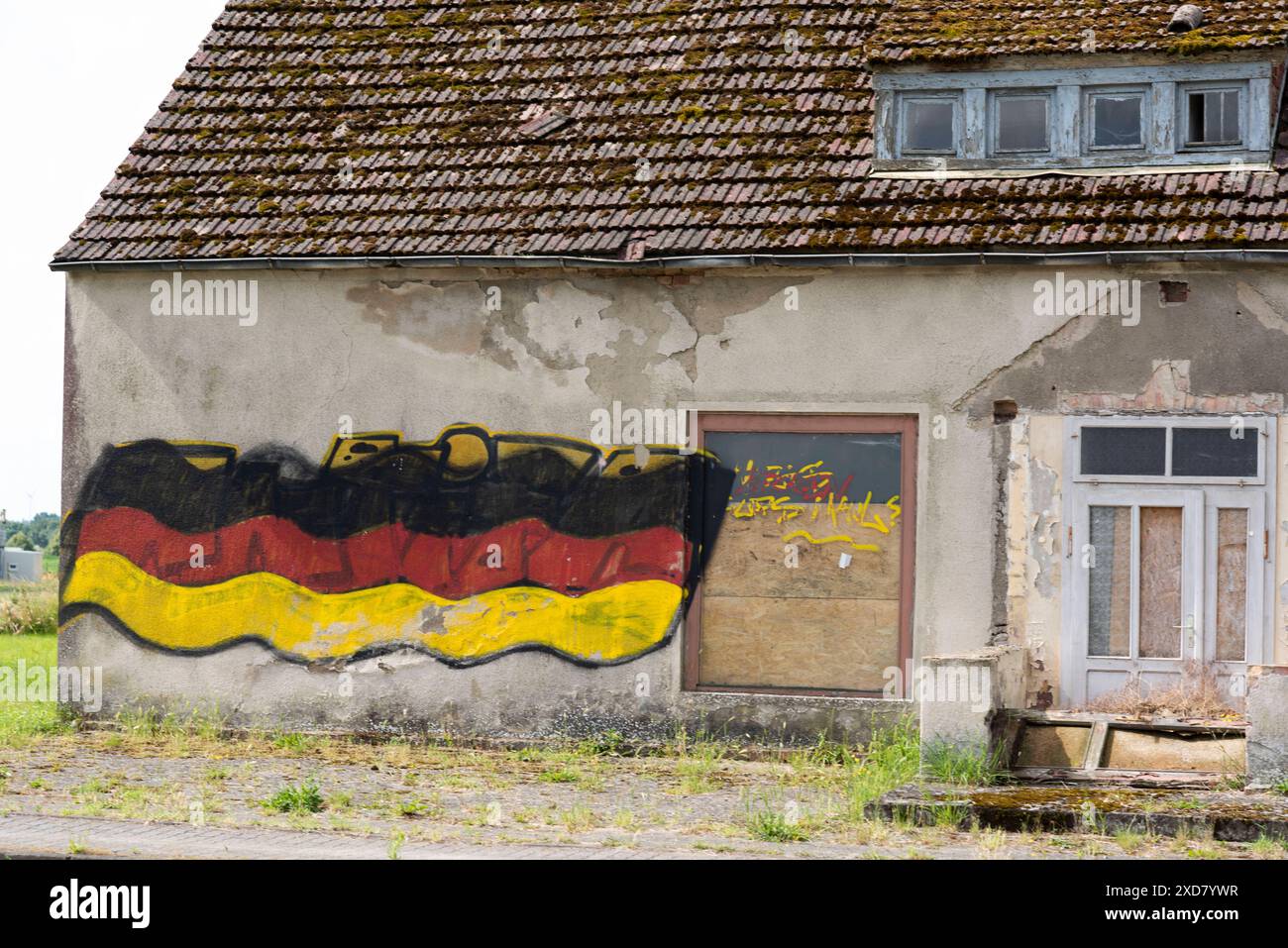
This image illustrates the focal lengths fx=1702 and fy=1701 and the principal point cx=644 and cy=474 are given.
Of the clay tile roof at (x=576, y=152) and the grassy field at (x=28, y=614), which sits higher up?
the clay tile roof at (x=576, y=152)

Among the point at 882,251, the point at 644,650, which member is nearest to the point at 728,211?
the point at 882,251

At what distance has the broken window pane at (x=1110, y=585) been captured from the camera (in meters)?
13.0

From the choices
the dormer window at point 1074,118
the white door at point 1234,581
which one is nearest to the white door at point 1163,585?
the white door at point 1234,581

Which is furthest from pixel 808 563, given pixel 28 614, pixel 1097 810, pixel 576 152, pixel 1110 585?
pixel 28 614

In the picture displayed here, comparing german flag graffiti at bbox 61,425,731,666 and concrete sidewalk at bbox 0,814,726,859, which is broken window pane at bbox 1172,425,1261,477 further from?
concrete sidewalk at bbox 0,814,726,859

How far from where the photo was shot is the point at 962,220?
1352 centimetres

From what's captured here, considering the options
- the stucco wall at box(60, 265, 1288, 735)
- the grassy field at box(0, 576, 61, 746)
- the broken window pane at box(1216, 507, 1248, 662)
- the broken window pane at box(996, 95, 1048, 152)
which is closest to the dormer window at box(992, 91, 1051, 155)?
the broken window pane at box(996, 95, 1048, 152)

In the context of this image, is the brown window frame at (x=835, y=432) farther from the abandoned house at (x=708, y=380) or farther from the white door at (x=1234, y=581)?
the white door at (x=1234, y=581)

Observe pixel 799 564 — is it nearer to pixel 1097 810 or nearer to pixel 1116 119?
pixel 1097 810

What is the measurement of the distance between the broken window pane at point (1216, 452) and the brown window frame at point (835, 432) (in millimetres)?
2031

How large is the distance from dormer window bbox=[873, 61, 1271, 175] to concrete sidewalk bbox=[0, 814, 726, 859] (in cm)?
697

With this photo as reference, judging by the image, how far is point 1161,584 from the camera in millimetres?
13000

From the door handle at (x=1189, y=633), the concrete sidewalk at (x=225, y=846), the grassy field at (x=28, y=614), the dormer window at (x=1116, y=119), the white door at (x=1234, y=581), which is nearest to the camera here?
the concrete sidewalk at (x=225, y=846)

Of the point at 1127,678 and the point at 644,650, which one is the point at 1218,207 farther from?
the point at 644,650
